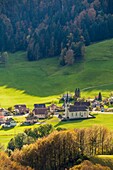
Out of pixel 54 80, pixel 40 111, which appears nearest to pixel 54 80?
pixel 54 80

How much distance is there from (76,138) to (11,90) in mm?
89937

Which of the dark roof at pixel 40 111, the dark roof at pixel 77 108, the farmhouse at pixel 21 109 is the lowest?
the farmhouse at pixel 21 109

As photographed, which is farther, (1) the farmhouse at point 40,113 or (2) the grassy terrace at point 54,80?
(2) the grassy terrace at point 54,80

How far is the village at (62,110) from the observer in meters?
118

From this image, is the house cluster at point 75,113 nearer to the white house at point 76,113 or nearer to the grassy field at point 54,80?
the white house at point 76,113

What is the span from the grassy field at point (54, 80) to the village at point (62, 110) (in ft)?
26.7

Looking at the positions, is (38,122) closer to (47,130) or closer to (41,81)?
(47,130)

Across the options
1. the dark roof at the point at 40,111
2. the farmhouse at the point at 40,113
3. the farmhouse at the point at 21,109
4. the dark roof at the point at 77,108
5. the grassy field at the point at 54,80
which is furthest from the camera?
the grassy field at the point at 54,80

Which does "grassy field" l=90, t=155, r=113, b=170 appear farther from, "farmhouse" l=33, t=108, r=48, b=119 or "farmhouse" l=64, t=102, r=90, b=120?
"farmhouse" l=33, t=108, r=48, b=119

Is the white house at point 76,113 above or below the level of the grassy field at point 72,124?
above

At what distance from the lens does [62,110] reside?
129 meters

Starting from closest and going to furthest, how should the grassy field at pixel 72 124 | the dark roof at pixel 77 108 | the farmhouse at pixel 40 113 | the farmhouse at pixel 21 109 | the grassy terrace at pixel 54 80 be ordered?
the grassy field at pixel 72 124 → the dark roof at pixel 77 108 → the farmhouse at pixel 40 113 → the farmhouse at pixel 21 109 → the grassy terrace at pixel 54 80

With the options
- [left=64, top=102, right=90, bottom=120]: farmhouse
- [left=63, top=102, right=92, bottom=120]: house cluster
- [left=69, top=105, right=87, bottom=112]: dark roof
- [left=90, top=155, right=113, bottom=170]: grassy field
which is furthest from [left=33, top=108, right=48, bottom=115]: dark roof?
[left=90, top=155, right=113, bottom=170]: grassy field

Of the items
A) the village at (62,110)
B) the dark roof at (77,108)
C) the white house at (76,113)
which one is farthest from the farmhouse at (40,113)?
the dark roof at (77,108)
